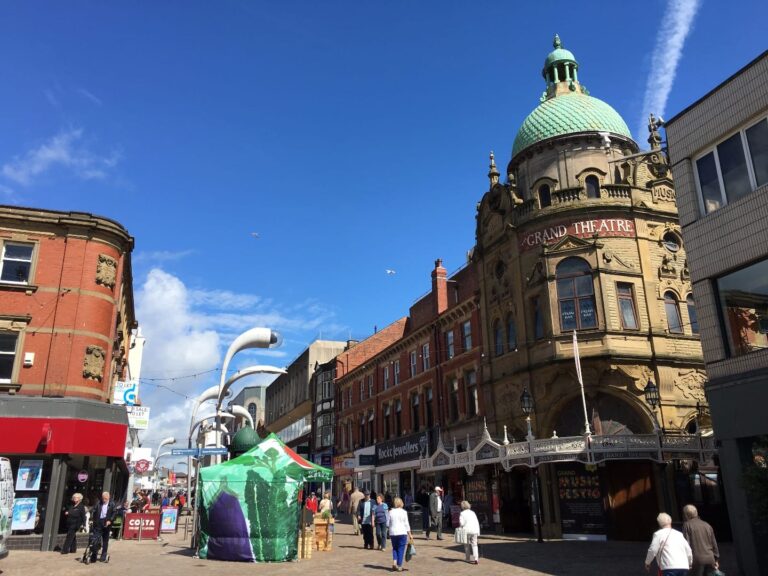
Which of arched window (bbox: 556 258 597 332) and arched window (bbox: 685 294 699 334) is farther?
arched window (bbox: 685 294 699 334)

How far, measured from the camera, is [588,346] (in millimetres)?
23734

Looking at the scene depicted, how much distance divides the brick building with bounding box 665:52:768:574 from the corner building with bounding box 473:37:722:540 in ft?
20.1

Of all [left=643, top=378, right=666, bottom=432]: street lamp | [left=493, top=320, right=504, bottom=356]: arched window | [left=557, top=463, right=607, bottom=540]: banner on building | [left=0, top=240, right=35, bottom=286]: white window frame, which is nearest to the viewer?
[left=643, top=378, right=666, bottom=432]: street lamp

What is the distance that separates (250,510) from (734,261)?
520 inches

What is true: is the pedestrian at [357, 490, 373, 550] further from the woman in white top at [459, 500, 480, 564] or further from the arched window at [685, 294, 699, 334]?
the arched window at [685, 294, 699, 334]

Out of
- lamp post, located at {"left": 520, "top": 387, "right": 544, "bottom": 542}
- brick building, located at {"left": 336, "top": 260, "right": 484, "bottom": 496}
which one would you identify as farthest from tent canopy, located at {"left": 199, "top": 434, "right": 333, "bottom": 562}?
brick building, located at {"left": 336, "top": 260, "right": 484, "bottom": 496}

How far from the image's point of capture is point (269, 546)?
1661 cm

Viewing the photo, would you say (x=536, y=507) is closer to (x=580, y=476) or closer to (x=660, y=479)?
(x=580, y=476)

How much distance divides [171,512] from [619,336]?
19556mm

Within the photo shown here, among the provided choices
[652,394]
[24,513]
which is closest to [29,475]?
[24,513]

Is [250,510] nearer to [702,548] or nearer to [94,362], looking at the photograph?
[94,362]

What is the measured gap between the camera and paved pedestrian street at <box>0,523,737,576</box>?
47.8 ft

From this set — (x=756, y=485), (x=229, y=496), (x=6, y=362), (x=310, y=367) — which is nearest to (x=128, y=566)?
(x=229, y=496)

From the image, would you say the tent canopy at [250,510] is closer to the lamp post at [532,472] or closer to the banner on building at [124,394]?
the lamp post at [532,472]
